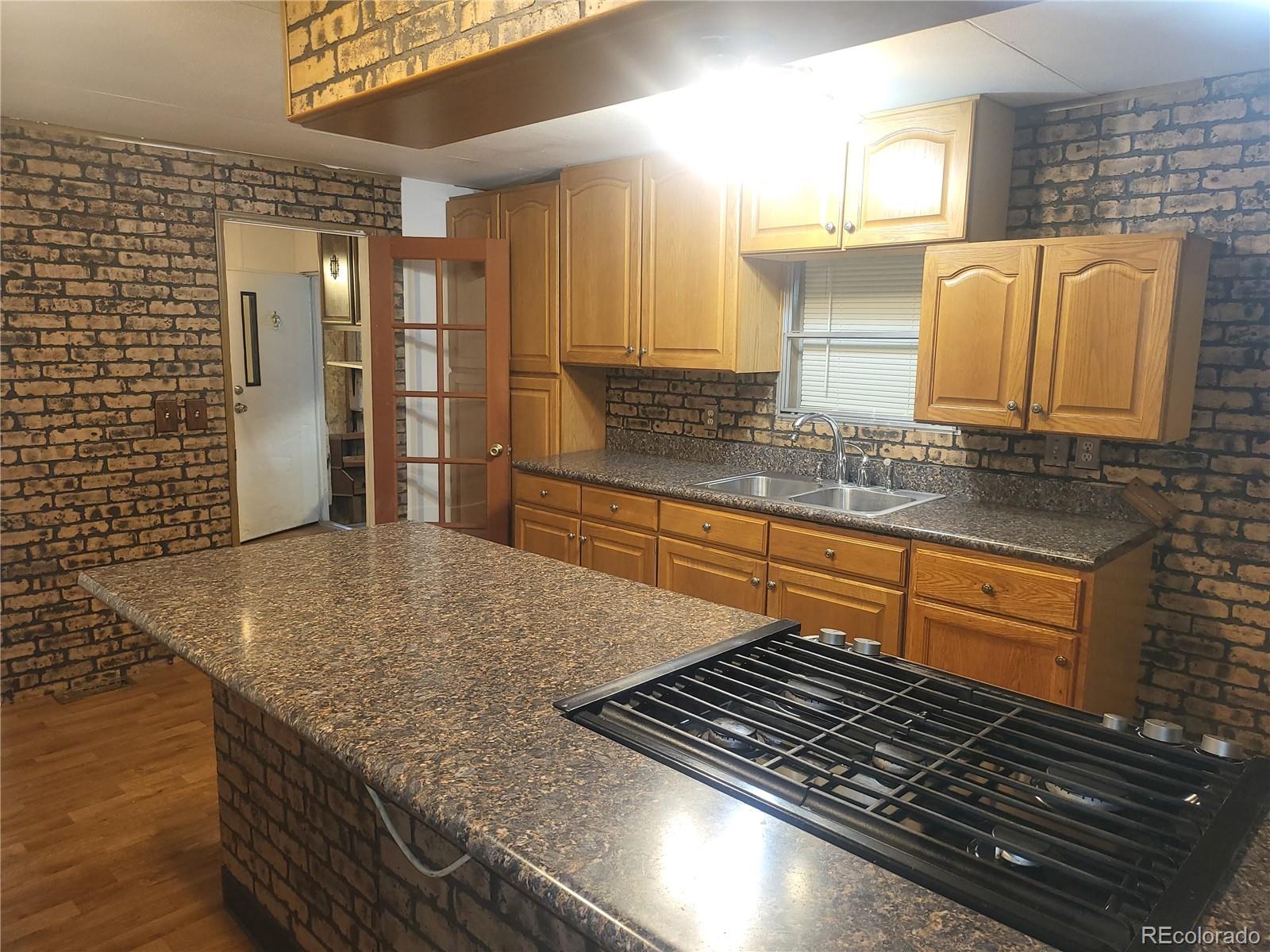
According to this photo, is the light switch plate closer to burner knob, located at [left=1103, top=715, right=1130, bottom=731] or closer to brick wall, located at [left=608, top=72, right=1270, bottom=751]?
brick wall, located at [left=608, top=72, right=1270, bottom=751]

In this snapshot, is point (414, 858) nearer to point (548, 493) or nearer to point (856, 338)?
point (548, 493)

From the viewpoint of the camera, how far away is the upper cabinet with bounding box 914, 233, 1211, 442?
2.39 meters

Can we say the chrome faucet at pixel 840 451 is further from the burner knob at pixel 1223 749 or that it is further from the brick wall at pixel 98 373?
the brick wall at pixel 98 373

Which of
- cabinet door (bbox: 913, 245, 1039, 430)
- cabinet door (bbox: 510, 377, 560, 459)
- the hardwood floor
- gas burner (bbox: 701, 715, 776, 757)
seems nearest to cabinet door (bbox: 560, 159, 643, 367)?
cabinet door (bbox: 510, 377, 560, 459)

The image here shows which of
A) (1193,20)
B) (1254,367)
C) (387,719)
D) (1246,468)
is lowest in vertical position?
(387,719)

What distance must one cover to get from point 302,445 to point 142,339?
7.97 ft

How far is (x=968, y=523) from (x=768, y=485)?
3.42 feet

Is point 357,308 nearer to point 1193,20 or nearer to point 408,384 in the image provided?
point 408,384

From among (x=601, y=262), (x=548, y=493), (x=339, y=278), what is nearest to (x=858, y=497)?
(x=548, y=493)

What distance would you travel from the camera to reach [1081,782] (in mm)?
1067

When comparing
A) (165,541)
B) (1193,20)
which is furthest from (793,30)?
(165,541)

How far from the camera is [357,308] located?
6023 mm

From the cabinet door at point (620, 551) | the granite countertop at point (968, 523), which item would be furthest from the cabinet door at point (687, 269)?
the cabinet door at point (620, 551)

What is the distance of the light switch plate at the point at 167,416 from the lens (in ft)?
12.4
